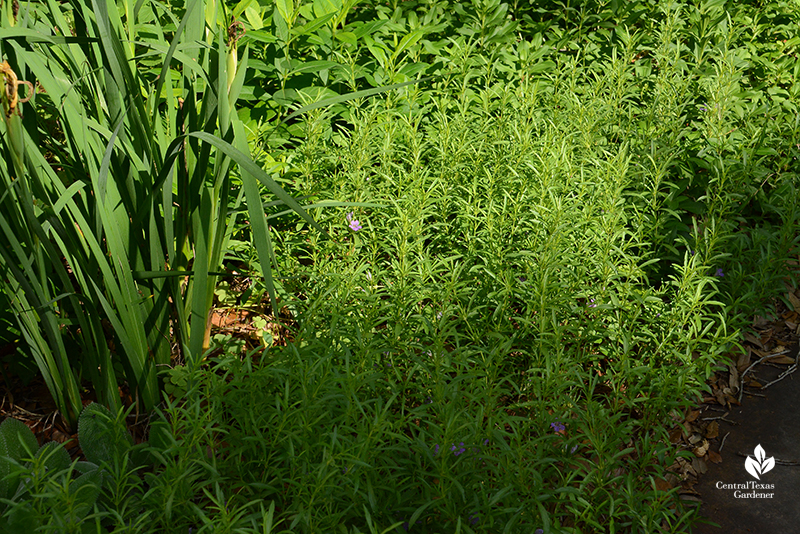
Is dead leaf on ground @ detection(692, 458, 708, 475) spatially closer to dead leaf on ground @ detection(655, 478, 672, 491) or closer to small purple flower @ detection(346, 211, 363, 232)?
dead leaf on ground @ detection(655, 478, 672, 491)

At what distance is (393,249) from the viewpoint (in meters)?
2.71

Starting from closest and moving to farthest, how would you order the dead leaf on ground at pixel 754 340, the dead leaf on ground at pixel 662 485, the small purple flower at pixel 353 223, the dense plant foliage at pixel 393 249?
the dense plant foliage at pixel 393 249 < the dead leaf on ground at pixel 662 485 < the small purple flower at pixel 353 223 < the dead leaf on ground at pixel 754 340

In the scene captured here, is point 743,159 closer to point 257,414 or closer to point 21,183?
point 257,414

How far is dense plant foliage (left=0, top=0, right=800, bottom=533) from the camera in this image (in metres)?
1.79

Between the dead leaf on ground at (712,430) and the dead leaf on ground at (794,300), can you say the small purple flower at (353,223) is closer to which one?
the dead leaf on ground at (712,430)

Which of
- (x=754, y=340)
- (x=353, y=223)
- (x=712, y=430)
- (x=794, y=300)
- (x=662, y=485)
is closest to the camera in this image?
(x=662, y=485)

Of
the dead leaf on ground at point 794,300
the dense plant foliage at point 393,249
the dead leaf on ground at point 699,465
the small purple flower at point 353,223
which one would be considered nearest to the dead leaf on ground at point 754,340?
the dense plant foliage at point 393,249

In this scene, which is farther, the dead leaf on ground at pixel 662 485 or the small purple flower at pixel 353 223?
the small purple flower at pixel 353 223

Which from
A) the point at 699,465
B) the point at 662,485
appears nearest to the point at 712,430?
the point at 699,465

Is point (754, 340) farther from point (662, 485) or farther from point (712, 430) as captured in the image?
point (662, 485)

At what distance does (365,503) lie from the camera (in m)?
1.80

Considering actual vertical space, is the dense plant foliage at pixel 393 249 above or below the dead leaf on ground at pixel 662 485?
above

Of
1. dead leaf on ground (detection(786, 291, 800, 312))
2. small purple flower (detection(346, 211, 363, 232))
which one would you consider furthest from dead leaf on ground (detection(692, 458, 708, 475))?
small purple flower (detection(346, 211, 363, 232))

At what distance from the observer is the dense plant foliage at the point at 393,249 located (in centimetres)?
179
